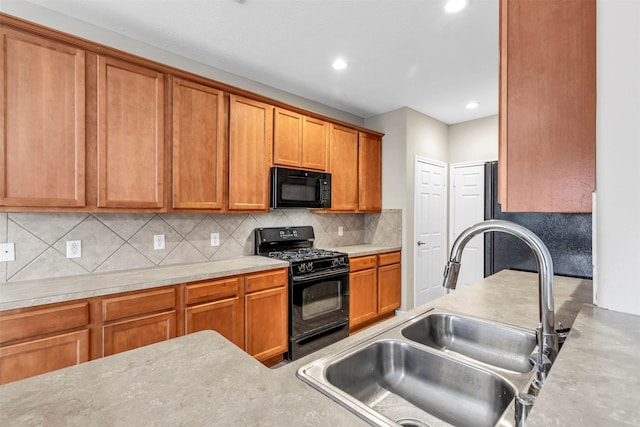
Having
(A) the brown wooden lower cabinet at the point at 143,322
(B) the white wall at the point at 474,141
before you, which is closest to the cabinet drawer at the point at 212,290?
(A) the brown wooden lower cabinet at the point at 143,322

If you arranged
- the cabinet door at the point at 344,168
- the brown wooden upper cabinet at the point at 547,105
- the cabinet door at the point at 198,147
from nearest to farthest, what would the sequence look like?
the brown wooden upper cabinet at the point at 547,105 → the cabinet door at the point at 198,147 → the cabinet door at the point at 344,168

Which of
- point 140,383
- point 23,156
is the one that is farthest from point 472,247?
point 23,156

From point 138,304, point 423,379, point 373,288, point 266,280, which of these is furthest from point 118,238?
point 373,288

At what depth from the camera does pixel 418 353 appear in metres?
0.99

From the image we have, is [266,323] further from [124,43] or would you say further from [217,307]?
[124,43]

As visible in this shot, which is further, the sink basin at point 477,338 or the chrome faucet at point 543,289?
the sink basin at point 477,338

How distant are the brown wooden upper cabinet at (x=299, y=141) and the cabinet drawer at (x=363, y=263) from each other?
43.7 inches

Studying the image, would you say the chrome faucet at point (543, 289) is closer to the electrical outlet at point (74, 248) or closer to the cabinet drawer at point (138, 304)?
the cabinet drawer at point (138, 304)

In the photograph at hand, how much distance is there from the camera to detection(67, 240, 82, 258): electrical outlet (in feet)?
6.95

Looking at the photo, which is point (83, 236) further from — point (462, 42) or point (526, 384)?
point (462, 42)

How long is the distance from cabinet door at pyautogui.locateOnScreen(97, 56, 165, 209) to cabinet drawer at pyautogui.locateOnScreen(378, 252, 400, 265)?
2.48 meters

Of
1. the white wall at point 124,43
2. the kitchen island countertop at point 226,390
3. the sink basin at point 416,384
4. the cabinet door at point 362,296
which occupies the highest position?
the white wall at point 124,43

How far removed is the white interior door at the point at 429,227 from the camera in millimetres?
4047

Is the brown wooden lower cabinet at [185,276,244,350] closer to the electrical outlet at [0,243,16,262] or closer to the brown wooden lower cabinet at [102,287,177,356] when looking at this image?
the brown wooden lower cabinet at [102,287,177,356]
